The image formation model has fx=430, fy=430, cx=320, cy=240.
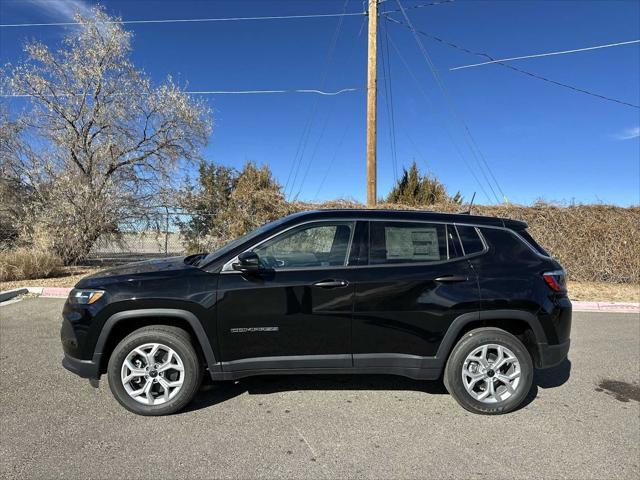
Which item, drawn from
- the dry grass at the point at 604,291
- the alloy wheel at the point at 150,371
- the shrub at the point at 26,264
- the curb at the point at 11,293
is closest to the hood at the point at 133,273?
the alloy wheel at the point at 150,371

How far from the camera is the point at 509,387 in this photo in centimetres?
388

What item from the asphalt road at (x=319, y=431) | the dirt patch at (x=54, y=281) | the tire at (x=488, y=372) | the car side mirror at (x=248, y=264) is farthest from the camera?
the dirt patch at (x=54, y=281)

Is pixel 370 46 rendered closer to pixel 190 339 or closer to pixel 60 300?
pixel 60 300

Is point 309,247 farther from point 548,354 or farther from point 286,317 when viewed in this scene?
point 548,354

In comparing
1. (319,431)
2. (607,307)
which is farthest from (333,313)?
(607,307)

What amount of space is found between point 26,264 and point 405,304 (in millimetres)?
10152

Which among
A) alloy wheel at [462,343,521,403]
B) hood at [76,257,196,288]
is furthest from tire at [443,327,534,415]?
hood at [76,257,196,288]

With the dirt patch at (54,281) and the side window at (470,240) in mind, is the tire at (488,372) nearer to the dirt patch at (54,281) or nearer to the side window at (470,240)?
the side window at (470,240)

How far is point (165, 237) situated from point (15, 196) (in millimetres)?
4519

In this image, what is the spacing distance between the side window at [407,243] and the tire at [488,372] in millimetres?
812

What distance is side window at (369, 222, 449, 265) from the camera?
3.91 m

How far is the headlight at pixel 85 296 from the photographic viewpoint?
3664 mm

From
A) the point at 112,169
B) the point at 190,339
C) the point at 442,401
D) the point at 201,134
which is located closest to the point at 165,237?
the point at 112,169

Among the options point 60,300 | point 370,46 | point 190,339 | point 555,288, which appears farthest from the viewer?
point 370,46
